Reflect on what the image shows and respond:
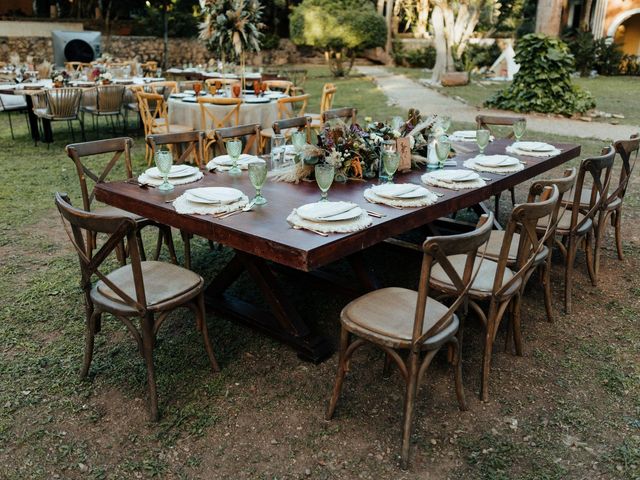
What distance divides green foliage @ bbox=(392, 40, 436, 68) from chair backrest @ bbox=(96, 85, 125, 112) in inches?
666

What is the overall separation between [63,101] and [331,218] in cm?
621

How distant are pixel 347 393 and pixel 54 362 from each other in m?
1.43

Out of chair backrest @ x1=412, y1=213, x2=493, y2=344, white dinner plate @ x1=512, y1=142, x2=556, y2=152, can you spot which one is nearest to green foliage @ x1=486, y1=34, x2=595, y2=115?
white dinner plate @ x1=512, y1=142, x2=556, y2=152

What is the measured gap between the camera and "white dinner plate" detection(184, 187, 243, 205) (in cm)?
255

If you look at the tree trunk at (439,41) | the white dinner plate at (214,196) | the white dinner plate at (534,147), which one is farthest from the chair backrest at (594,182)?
the tree trunk at (439,41)

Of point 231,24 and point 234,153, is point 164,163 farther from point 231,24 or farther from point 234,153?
point 231,24

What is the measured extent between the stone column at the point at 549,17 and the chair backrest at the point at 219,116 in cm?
689

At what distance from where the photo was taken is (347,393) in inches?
98.0

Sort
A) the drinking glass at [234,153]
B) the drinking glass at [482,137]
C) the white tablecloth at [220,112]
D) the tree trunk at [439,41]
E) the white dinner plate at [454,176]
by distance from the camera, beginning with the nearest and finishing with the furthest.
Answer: the white dinner plate at [454,176] < the drinking glass at [234,153] < the drinking glass at [482,137] < the white tablecloth at [220,112] < the tree trunk at [439,41]

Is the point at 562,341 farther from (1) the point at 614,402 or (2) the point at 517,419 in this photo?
(2) the point at 517,419

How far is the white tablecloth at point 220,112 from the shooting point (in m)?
6.39

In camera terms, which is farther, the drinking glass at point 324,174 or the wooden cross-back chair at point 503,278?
the drinking glass at point 324,174

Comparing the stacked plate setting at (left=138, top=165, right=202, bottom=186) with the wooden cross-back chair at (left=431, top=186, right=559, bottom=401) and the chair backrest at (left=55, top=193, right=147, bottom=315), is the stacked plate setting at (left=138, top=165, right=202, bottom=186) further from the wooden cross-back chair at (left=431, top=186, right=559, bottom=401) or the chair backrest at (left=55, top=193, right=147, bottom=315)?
the wooden cross-back chair at (left=431, top=186, right=559, bottom=401)

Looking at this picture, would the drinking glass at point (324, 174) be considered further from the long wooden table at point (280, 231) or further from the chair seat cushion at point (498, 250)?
the chair seat cushion at point (498, 250)
